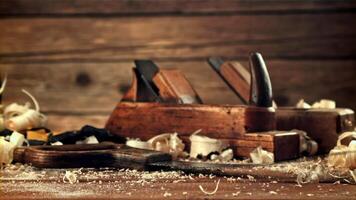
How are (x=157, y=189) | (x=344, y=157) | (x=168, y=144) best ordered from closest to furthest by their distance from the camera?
1. (x=157, y=189)
2. (x=344, y=157)
3. (x=168, y=144)

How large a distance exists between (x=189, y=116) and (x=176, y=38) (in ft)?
2.37

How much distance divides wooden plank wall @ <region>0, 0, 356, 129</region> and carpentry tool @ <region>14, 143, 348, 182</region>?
2.98 ft

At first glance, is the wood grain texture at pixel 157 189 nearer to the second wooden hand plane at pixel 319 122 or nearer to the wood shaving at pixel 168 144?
the wood shaving at pixel 168 144

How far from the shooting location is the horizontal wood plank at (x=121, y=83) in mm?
1838

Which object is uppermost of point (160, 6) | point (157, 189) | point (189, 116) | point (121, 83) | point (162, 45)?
point (160, 6)

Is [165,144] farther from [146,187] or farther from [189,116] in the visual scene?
[146,187]

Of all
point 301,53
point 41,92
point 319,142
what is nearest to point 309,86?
point 301,53

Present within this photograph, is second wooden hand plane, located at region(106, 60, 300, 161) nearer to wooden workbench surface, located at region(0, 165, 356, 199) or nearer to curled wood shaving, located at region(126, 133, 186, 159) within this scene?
curled wood shaving, located at region(126, 133, 186, 159)

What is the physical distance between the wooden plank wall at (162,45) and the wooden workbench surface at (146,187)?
3.24ft

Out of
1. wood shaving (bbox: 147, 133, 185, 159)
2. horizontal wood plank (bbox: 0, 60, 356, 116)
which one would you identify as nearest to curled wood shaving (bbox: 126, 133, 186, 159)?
wood shaving (bbox: 147, 133, 185, 159)

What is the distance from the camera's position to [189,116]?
1201 mm

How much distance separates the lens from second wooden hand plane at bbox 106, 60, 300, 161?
3.64 ft

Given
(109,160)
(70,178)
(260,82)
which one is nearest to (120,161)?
(109,160)

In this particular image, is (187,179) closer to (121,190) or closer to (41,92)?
(121,190)
